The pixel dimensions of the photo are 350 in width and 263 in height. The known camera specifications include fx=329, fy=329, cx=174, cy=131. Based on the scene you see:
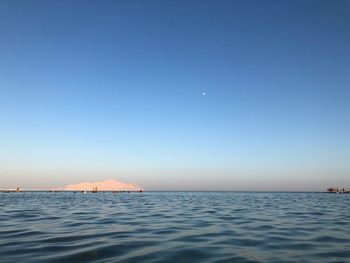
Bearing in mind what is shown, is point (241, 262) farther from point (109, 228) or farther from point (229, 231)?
point (109, 228)

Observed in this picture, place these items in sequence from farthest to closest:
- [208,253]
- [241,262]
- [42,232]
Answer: [42,232] → [208,253] → [241,262]

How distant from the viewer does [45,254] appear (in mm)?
11492

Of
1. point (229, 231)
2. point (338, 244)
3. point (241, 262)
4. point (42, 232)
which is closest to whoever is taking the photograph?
point (241, 262)

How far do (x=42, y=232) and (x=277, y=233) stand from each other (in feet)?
40.3

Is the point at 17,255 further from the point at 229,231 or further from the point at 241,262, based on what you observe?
the point at 229,231

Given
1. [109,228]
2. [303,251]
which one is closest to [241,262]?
[303,251]

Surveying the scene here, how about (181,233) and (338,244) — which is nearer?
(338,244)

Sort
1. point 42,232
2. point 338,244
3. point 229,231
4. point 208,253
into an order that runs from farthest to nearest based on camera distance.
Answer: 1. point 229,231
2. point 42,232
3. point 338,244
4. point 208,253

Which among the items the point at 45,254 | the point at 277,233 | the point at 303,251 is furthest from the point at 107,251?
the point at 277,233

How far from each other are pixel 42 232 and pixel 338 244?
559 inches

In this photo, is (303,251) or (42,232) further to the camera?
(42,232)

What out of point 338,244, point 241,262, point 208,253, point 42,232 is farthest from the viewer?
point 42,232

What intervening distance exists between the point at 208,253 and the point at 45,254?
581 cm

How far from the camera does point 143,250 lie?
12562 mm
